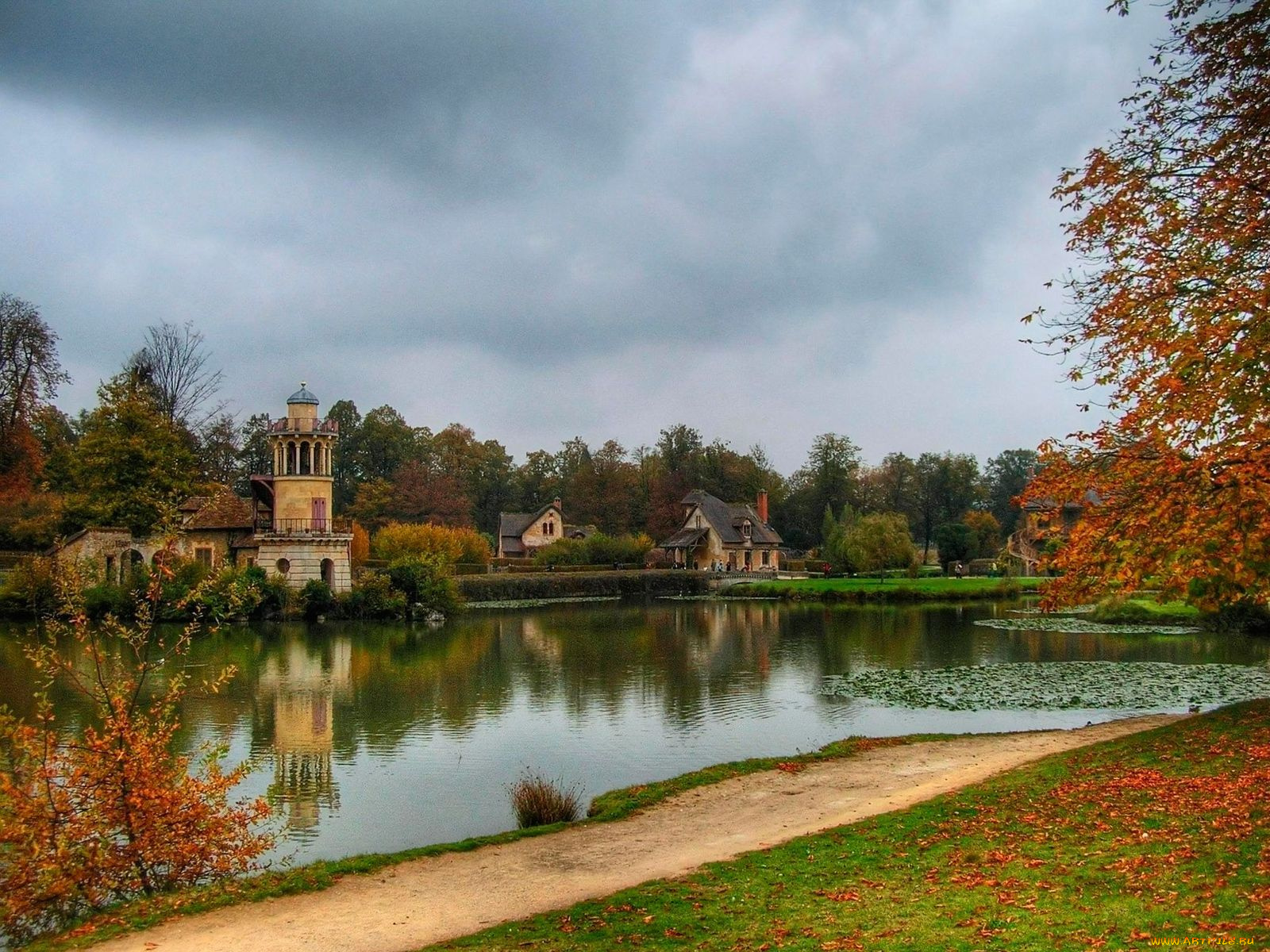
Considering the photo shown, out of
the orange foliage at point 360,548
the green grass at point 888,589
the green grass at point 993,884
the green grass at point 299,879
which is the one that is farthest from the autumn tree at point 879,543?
the green grass at point 993,884

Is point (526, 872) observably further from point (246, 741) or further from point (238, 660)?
point (238, 660)

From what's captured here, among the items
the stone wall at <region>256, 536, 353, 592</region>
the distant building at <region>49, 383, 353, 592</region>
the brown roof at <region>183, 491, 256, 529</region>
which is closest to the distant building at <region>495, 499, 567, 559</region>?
the distant building at <region>49, 383, 353, 592</region>

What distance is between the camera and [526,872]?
9727 millimetres

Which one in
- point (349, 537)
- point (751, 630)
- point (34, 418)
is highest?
point (34, 418)

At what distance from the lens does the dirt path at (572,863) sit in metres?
8.03

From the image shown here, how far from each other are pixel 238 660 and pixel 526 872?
2219cm

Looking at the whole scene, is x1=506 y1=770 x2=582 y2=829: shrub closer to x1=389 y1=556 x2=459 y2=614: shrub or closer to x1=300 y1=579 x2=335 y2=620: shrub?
x1=300 y1=579 x2=335 y2=620: shrub

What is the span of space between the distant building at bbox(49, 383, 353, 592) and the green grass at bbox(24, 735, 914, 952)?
35.6 meters

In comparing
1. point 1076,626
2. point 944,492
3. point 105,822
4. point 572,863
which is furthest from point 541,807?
point 944,492

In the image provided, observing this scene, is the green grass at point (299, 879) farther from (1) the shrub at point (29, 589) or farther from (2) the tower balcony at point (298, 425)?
(2) the tower balcony at point (298, 425)

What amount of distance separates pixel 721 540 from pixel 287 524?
36.7m

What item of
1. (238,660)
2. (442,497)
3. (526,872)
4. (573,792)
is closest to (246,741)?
(573,792)

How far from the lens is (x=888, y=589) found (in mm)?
53969

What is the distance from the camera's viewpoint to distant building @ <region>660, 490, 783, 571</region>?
75.0 metres
